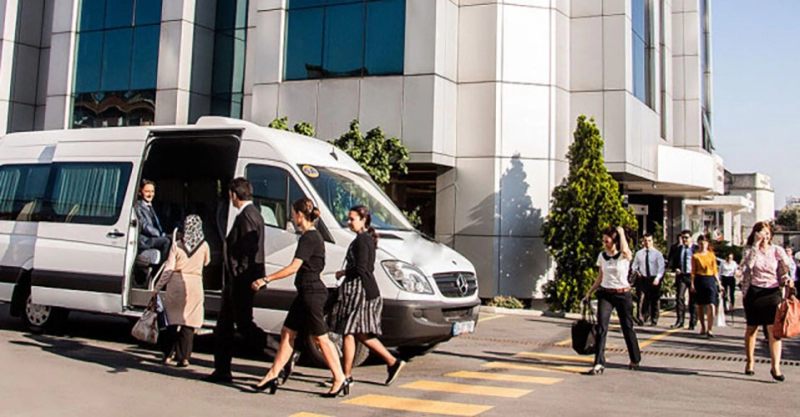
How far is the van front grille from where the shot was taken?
8.62 meters

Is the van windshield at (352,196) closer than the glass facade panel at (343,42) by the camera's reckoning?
Yes

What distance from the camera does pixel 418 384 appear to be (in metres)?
8.16

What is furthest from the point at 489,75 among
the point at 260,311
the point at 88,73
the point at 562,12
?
the point at 88,73

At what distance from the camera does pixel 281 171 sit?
364 inches

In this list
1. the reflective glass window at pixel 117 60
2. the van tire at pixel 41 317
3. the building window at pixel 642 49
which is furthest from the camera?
the reflective glass window at pixel 117 60

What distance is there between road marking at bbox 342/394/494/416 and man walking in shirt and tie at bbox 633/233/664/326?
8.61 m

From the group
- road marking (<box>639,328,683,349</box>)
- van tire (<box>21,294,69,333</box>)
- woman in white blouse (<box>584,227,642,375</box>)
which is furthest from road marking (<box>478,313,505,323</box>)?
van tire (<box>21,294,69,333</box>)

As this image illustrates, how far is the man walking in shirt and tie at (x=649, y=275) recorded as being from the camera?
14.7 meters

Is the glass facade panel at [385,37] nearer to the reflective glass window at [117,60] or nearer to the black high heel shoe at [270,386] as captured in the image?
the reflective glass window at [117,60]

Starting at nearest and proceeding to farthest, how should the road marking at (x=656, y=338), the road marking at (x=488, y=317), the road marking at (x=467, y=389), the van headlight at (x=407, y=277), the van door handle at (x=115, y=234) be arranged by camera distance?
the road marking at (x=467, y=389) < the van headlight at (x=407, y=277) < the van door handle at (x=115, y=234) < the road marking at (x=656, y=338) < the road marking at (x=488, y=317)

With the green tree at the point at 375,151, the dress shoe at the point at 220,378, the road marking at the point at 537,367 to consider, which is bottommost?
the dress shoe at the point at 220,378

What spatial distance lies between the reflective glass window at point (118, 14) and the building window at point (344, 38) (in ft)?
22.3

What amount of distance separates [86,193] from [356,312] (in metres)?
5.14

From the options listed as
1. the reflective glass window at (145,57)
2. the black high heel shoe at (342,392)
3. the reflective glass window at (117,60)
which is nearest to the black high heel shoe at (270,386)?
the black high heel shoe at (342,392)
